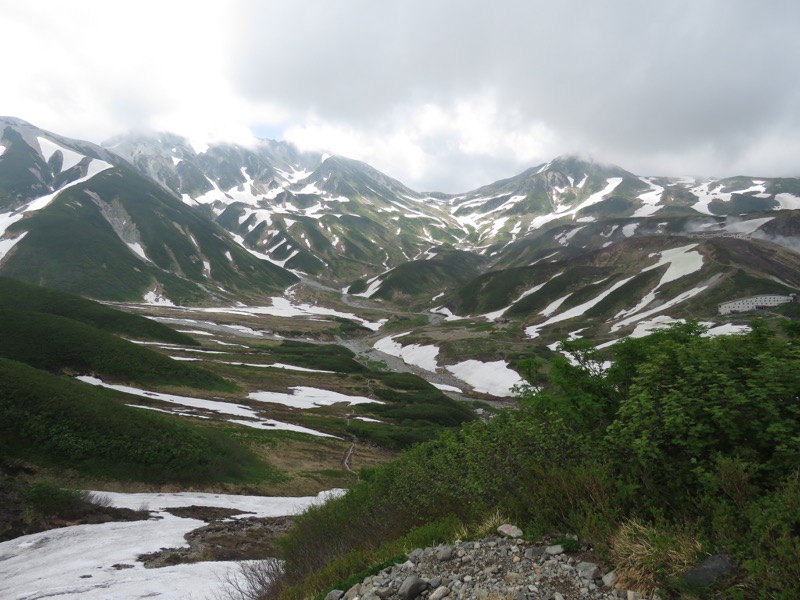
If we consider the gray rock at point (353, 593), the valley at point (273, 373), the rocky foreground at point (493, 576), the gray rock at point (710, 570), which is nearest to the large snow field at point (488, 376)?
the valley at point (273, 373)

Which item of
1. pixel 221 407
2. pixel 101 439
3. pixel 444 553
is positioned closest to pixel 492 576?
pixel 444 553

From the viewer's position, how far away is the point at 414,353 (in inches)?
4793

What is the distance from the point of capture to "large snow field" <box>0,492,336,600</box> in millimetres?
15938

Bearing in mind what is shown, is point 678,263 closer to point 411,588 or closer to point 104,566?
point 411,588

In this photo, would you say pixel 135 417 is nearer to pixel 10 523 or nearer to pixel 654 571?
pixel 10 523

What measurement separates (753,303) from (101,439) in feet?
403

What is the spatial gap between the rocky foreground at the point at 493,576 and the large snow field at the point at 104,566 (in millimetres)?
11016

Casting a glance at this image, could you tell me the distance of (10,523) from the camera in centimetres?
2156

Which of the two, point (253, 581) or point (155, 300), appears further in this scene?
point (155, 300)

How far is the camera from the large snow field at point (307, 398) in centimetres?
6544

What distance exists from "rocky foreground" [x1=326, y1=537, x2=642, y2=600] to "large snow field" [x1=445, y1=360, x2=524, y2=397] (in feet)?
255

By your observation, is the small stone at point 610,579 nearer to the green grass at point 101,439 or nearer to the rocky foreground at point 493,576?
the rocky foreground at point 493,576

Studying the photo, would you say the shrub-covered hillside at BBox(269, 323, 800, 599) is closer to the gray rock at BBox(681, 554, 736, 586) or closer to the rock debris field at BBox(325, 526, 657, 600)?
the gray rock at BBox(681, 554, 736, 586)

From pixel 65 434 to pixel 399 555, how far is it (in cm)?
3358
